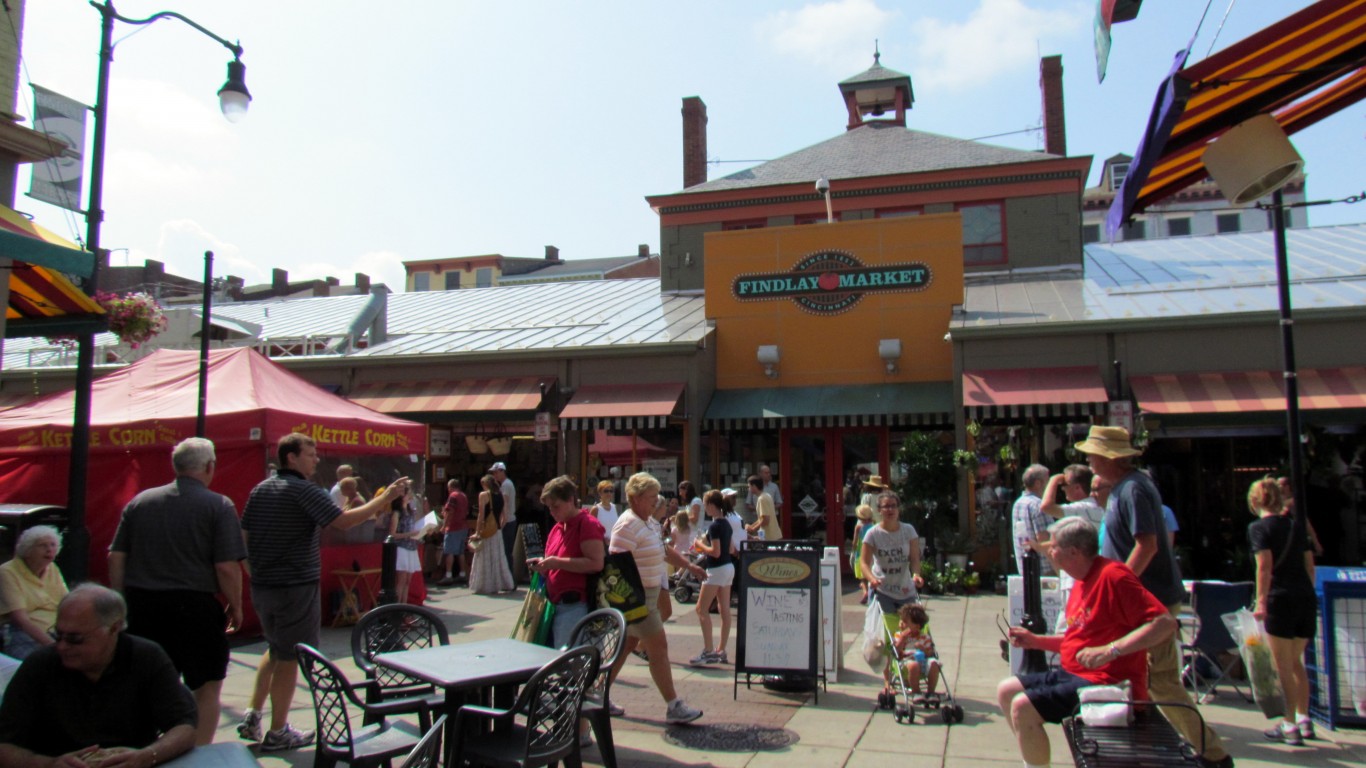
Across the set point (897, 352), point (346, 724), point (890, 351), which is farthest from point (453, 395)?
point (346, 724)

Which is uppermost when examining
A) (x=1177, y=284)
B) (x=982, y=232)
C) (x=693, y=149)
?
(x=693, y=149)

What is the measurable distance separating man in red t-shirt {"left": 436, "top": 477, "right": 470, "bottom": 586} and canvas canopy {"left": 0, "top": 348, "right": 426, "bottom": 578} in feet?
6.90

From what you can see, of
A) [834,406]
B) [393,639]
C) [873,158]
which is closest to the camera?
[393,639]

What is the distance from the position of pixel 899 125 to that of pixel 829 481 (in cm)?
1111

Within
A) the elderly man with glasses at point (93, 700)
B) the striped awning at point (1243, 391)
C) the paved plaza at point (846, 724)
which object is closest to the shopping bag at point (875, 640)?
the paved plaza at point (846, 724)

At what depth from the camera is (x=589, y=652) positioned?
4.48 m

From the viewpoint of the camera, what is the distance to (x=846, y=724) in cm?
658

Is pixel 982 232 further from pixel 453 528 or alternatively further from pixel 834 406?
pixel 453 528

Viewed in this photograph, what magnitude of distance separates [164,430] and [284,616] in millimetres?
5671

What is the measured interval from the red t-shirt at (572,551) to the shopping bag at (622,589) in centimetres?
12

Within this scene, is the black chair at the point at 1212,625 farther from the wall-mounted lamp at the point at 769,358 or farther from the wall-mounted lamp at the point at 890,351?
the wall-mounted lamp at the point at 769,358

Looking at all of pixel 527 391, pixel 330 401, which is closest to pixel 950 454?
pixel 527 391

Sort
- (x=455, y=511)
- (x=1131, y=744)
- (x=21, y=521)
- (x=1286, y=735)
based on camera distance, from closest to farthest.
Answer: (x=1131, y=744)
(x=1286, y=735)
(x=21, y=521)
(x=455, y=511)

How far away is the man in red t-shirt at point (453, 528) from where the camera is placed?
1430 centimetres
